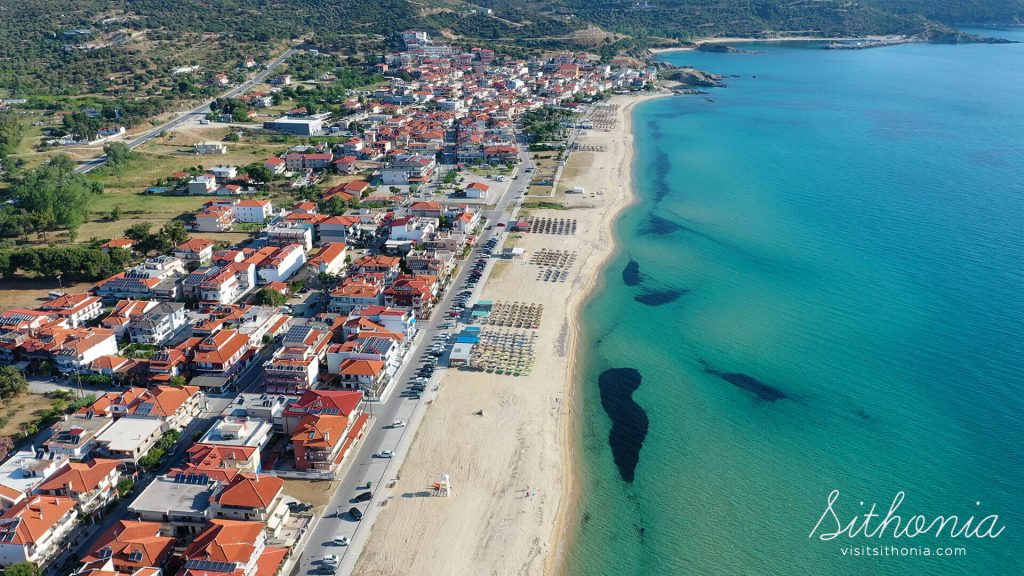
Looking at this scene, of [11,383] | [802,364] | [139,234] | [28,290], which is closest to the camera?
[11,383]

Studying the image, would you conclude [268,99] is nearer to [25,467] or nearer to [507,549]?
[25,467]

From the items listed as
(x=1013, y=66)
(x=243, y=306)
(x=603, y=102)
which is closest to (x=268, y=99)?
(x=603, y=102)

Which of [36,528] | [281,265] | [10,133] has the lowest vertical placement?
[36,528]

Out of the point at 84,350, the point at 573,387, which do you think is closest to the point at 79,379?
the point at 84,350

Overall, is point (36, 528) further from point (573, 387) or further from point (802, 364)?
point (802, 364)

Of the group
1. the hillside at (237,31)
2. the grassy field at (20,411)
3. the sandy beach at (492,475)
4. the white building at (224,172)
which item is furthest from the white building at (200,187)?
the sandy beach at (492,475)

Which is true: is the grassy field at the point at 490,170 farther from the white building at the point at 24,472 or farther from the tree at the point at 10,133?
the white building at the point at 24,472
